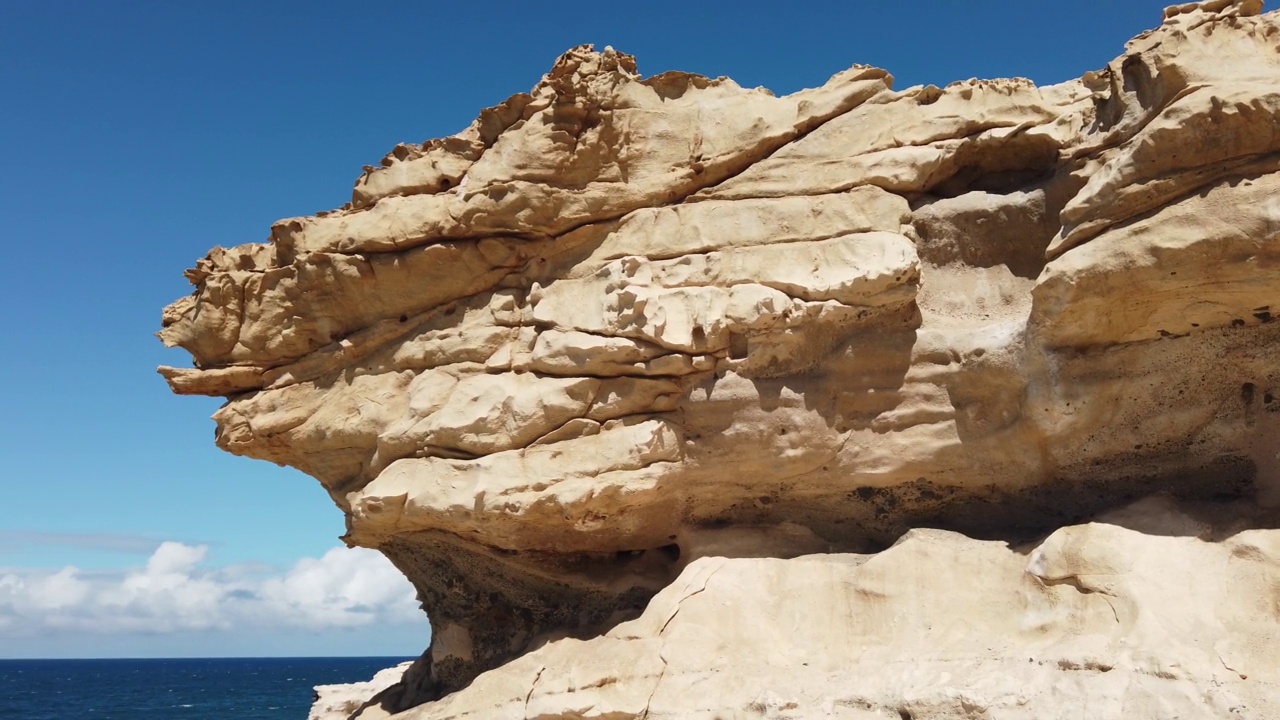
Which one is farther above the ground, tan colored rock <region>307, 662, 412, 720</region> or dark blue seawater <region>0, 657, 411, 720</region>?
tan colored rock <region>307, 662, 412, 720</region>

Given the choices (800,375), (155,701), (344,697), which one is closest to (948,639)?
(800,375)

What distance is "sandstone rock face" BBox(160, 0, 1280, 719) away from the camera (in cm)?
742

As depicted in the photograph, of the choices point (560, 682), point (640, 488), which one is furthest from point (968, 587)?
point (560, 682)

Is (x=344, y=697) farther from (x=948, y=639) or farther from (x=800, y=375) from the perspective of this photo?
(x=948, y=639)

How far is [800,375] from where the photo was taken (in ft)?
30.0

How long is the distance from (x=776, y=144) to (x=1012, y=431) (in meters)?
3.74

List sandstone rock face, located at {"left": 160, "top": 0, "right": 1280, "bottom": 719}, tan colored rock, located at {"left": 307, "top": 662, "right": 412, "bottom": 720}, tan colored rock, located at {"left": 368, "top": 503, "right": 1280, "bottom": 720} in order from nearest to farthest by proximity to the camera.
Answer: tan colored rock, located at {"left": 368, "top": 503, "right": 1280, "bottom": 720} → sandstone rock face, located at {"left": 160, "top": 0, "right": 1280, "bottom": 719} → tan colored rock, located at {"left": 307, "top": 662, "right": 412, "bottom": 720}

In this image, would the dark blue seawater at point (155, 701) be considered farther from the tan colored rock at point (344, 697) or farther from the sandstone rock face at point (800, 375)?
the sandstone rock face at point (800, 375)

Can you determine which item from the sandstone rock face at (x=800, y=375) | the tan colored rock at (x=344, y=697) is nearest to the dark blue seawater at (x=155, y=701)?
the tan colored rock at (x=344, y=697)

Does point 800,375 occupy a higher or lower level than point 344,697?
higher

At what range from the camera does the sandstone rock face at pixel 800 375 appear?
7.42 m

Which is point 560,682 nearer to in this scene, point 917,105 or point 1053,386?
point 1053,386

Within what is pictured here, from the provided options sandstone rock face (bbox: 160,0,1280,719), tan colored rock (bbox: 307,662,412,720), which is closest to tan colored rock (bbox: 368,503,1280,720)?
sandstone rock face (bbox: 160,0,1280,719)

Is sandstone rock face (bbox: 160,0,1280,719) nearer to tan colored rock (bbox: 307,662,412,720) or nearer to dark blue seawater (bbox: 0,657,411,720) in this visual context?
tan colored rock (bbox: 307,662,412,720)
